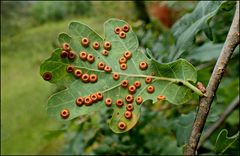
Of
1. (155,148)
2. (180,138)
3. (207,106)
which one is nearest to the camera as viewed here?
(207,106)

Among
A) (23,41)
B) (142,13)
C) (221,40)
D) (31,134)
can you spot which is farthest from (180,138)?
(23,41)

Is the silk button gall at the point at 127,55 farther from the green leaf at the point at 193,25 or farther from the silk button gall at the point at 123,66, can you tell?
the green leaf at the point at 193,25

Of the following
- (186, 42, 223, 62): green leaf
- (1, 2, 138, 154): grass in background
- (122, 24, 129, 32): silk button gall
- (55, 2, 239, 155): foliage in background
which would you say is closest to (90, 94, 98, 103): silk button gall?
(122, 24, 129, 32): silk button gall

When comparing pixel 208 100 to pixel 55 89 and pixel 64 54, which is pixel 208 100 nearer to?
pixel 64 54

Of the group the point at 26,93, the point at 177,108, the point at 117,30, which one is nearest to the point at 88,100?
the point at 117,30

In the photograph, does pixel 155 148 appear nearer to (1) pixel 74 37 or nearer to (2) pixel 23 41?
(1) pixel 74 37
